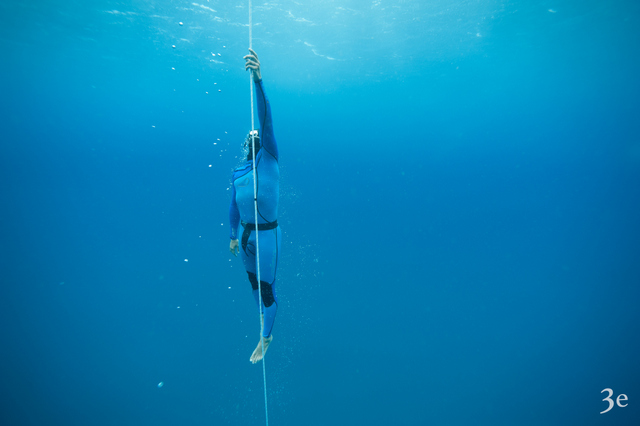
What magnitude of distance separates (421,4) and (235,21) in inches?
185

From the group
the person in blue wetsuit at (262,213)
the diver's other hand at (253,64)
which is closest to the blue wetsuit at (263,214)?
the person in blue wetsuit at (262,213)

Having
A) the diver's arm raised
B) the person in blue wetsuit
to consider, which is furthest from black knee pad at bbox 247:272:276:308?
the diver's arm raised

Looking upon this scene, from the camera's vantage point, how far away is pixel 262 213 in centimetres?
295

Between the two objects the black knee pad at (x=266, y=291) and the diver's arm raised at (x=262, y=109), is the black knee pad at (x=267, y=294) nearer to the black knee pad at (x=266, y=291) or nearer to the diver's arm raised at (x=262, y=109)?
the black knee pad at (x=266, y=291)

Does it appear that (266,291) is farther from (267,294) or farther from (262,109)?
(262,109)

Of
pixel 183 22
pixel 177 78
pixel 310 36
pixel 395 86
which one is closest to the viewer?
pixel 183 22

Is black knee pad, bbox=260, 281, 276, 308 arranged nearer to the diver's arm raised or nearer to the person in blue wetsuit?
the person in blue wetsuit

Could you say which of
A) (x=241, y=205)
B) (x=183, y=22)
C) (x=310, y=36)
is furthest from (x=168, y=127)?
(x=241, y=205)

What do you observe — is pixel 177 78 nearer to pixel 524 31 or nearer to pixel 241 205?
pixel 241 205

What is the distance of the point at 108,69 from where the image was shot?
30.8ft

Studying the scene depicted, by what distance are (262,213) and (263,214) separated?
15 mm

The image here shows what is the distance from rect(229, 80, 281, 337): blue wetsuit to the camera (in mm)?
2828

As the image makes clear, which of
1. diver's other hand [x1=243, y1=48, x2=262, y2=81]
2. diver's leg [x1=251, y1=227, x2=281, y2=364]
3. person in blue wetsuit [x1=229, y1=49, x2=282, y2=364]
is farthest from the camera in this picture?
diver's leg [x1=251, y1=227, x2=281, y2=364]

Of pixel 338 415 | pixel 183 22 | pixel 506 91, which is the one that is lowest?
pixel 338 415
